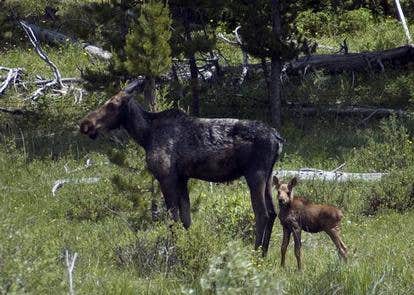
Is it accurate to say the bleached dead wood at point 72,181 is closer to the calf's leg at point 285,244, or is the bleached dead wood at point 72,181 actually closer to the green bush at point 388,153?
the green bush at point 388,153

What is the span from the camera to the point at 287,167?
15.9 m

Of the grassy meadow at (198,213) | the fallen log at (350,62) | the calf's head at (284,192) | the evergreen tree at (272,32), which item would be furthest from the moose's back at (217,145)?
Answer: the fallen log at (350,62)

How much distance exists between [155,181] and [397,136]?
4.96 metres

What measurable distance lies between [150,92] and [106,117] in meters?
1.19

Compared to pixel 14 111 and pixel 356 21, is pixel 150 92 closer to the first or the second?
pixel 14 111

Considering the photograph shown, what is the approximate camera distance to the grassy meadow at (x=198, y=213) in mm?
8406

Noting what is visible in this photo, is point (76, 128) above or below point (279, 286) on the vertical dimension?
below

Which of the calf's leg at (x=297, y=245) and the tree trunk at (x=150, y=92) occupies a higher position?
the tree trunk at (x=150, y=92)

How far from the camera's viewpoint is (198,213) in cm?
1243

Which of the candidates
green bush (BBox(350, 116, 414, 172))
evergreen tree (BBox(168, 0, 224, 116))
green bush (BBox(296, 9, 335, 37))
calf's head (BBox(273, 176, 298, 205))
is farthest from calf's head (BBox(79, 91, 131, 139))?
green bush (BBox(296, 9, 335, 37))

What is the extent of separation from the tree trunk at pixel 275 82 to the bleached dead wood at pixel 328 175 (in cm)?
373

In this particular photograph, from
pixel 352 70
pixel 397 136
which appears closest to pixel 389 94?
pixel 352 70

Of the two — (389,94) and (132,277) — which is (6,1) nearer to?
(389,94)

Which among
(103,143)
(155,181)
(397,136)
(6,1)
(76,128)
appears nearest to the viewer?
(155,181)
